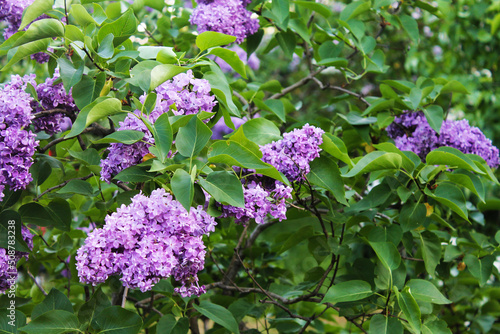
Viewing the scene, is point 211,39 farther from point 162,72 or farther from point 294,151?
point 294,151

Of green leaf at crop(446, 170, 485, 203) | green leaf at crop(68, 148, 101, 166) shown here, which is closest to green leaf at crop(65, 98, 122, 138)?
green leaf at crop(68, 148, 101, 166)

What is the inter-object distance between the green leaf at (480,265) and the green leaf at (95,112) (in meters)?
1.07

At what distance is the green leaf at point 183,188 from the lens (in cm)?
80

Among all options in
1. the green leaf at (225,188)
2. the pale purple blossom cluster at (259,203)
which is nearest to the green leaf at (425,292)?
the pale purple blossom cluster at (259,203)

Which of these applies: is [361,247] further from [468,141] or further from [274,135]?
[274,135]

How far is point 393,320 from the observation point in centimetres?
111

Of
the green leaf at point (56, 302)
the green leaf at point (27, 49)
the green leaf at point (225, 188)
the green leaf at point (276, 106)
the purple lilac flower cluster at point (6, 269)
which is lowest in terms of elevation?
the green leaf at point (56, 302)

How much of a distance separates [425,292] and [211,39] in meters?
0.76

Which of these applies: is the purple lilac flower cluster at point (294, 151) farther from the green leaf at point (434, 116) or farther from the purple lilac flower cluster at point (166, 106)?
the green leaf at point (434, 116)

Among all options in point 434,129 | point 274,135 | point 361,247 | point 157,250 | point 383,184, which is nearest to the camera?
point 157,250

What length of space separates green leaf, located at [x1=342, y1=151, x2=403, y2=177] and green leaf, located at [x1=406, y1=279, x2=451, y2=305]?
11.0 inches

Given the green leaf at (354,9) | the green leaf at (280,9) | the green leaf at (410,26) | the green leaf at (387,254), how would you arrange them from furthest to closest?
1. the green leaf at (410,26)
2. the green leaf at (354,9)
3. the green leaf at (280,9)
4. the green leaf at (387,254)

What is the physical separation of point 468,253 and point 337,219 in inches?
18.7

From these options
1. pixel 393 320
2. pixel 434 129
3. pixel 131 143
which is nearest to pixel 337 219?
pixel 393 320
